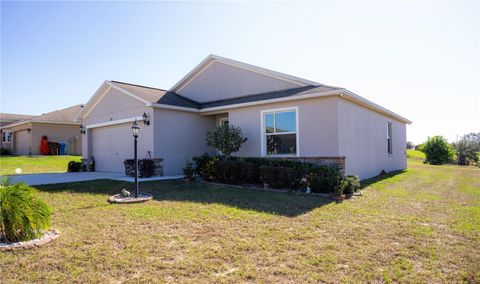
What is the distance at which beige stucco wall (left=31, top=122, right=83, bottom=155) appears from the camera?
23.9 meters

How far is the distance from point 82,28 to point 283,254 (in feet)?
38.5

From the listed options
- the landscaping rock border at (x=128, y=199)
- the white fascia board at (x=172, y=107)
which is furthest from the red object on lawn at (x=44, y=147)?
the landscaping rock border at (x=128, y=199)

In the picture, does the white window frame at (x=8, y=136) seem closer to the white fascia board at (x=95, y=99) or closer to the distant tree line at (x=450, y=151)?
the white fascia board at (x=95, y=99)

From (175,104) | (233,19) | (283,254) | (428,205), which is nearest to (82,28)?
(175,104)

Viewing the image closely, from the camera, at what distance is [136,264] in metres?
3.58

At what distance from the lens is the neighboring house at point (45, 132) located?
78.5ft

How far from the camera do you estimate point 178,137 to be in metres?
13.2

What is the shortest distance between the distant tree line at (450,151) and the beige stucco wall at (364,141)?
11165 mm

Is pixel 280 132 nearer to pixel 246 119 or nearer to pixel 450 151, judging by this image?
pixel 246 119

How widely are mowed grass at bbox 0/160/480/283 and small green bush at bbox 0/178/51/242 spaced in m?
0.40

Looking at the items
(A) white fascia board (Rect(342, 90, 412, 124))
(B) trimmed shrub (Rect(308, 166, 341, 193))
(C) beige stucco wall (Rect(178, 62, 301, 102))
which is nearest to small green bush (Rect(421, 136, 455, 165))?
(A) white fascia board (Rect(342, 90, 412, 124))

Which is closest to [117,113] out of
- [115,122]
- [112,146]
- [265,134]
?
[115,122]

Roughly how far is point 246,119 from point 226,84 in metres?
2.74

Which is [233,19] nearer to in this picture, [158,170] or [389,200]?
[158,170]
